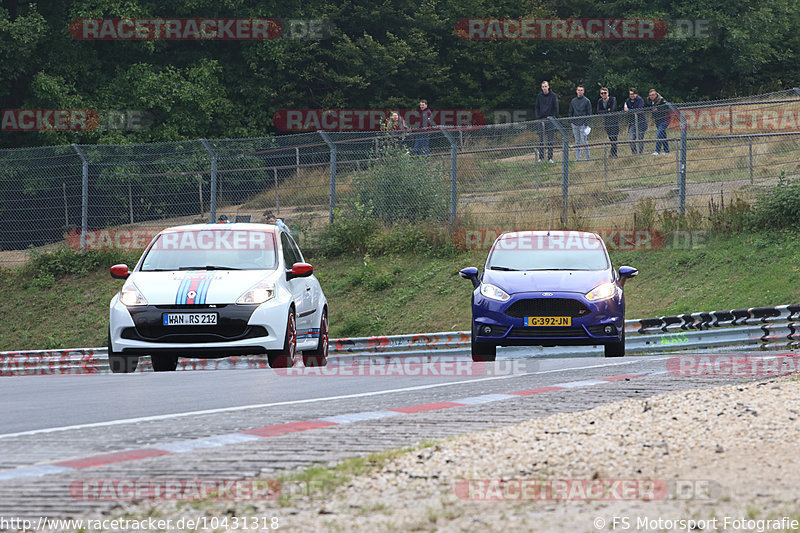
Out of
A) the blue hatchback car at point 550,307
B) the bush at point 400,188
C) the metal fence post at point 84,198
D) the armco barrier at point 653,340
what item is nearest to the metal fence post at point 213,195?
the metal fence post at point 84,198

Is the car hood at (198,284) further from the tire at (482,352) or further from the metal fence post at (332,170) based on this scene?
the metal fence post at (332,170)

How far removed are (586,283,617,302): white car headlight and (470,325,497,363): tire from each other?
1392 millimetres

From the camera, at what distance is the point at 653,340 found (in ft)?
57.9

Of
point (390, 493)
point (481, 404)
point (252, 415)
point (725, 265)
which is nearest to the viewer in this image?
point (390, 493)

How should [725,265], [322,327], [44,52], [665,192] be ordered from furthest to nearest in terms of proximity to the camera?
[44,52] < [665,192] < [725,265] < [322,327]

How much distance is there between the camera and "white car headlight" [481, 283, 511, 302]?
46.6ft

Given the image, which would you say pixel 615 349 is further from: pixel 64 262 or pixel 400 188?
pixel 64 262

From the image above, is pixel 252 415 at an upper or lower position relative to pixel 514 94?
lower

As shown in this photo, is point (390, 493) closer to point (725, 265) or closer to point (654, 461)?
point (654, 461)

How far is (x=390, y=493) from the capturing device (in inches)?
253

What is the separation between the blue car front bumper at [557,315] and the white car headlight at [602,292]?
6 cm

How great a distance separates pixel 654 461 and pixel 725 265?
14616 millimetres

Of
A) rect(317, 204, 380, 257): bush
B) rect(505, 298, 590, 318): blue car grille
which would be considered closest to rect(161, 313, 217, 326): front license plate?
rect(505, 298, 590, 318): blue car grille

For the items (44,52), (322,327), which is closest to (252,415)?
(322,327)
